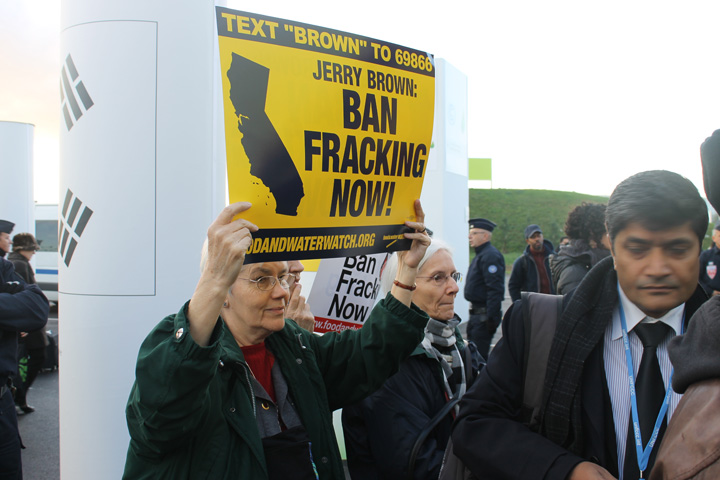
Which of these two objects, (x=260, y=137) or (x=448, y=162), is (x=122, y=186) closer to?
(x=260, y=137)

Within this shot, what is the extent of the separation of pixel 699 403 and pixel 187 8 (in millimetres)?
2820

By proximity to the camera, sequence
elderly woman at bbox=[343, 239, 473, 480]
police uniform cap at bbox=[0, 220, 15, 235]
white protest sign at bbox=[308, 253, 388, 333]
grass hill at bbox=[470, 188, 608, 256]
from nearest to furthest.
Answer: elderly woman at bbox=[343, 239, 473, 480] → white protest sign at bbox=[308, 253, 388, 333] → police uniform cap at bbox=[0, 220, 15, 235] → grass hill at bbox=[470, 188, 608, 256]

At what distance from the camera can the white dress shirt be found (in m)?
1.49

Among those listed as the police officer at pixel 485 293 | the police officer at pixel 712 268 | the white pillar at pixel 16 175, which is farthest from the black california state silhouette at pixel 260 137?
the white pillar at pixel 16 175

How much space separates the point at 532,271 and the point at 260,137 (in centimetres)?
663

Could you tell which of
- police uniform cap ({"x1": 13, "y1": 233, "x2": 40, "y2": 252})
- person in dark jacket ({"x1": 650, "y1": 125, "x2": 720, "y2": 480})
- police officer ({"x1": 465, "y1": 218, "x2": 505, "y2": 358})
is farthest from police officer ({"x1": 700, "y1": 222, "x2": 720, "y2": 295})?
police uniform cap ({"x1": 13, "y1": 233, "x2": 40, "y2": 252})

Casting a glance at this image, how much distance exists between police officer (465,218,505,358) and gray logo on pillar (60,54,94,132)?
16.5ft

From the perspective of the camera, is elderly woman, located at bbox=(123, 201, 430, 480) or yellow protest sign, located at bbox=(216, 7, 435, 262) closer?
elderly woman, located at bbox=(123, 201, 430, 480)

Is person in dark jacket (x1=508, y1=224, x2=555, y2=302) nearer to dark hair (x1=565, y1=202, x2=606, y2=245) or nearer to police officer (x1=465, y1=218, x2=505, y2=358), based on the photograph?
police officer (x1=465, y1=218, x2=505, y2=358)

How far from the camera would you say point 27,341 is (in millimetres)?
5836

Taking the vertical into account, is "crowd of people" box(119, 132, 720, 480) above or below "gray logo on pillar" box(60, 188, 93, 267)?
below

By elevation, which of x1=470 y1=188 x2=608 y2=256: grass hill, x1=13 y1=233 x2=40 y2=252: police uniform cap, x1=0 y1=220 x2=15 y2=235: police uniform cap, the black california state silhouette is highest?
x1=470 y1=188 x2=608 y2=256: grass hill

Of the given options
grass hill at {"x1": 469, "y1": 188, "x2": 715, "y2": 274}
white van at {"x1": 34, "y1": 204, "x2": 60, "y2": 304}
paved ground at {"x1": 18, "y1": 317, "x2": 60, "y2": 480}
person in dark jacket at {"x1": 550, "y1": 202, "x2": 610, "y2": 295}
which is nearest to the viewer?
person in dark jacket at {"x1": 550, "y1": 202, "x2": 610, "y2": 295}

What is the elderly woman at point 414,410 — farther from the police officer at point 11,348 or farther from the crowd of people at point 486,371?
the police officer at point 11,348
